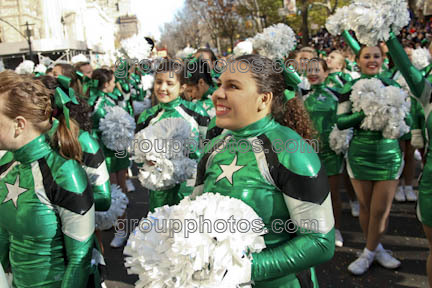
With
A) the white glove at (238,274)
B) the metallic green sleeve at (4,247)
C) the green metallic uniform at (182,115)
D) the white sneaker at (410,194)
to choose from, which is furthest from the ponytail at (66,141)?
the white sneaker at (410,194)

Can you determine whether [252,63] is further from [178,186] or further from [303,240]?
[178,186]

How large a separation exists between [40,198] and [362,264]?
3105mm

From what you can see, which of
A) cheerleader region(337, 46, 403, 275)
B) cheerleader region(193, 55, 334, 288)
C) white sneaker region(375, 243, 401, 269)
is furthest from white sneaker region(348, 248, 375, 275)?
cheerleader region(193, 55, 334, 288)

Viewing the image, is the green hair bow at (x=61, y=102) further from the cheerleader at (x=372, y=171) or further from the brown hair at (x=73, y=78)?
the cheerleader at (x=372, y=171)

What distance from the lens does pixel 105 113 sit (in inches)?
228

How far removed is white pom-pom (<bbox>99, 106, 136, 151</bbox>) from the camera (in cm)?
543

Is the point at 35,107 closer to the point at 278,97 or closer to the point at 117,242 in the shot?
the point at 278,97

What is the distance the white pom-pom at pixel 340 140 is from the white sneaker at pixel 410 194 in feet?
6.04

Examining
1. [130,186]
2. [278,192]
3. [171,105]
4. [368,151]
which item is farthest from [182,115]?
[130,186]

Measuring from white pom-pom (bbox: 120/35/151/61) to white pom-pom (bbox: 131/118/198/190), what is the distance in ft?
4.65

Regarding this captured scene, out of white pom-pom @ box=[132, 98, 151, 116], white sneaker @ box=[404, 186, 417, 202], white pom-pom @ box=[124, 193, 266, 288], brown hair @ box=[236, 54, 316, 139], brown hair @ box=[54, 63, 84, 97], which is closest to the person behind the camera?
white pom-pom @ box=[124, 193, 266, 288]

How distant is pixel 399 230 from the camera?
4.62 m

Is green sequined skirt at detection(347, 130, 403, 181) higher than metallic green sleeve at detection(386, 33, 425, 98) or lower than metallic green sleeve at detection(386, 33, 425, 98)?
lower

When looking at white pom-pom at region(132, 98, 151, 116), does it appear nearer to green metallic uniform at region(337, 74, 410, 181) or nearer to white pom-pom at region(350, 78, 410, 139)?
green metallic uniform at region(337, 74, 410, 181)
